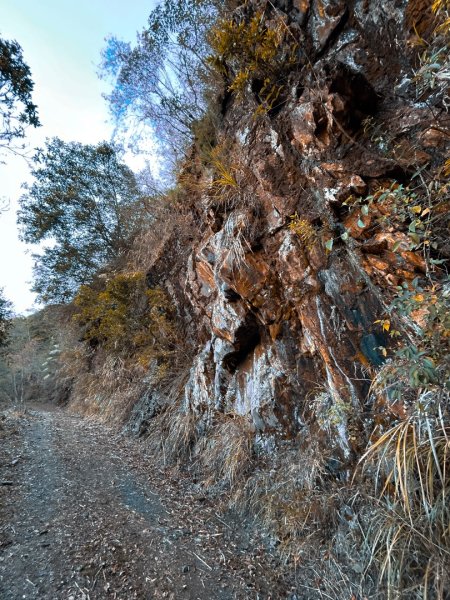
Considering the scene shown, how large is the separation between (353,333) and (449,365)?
0.91 metres

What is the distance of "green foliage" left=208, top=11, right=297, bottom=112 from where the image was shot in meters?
3.12

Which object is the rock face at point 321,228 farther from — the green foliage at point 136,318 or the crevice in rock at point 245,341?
the green foliage at point 136,318

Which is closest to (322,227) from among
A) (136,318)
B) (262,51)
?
(262,51)

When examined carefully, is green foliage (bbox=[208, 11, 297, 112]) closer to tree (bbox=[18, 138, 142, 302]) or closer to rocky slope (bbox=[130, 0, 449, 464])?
rocky slope (bbox=[130, 0, 449, 464])

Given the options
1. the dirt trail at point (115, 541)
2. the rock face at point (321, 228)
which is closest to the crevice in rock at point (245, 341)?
the rock face at point (321, 228)

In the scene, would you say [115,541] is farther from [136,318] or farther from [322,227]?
[136,318]

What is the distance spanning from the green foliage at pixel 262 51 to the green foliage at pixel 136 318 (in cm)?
387

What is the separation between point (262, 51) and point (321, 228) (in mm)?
2184

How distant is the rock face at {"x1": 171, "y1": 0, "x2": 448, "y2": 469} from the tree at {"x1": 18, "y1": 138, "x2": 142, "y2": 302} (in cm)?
565

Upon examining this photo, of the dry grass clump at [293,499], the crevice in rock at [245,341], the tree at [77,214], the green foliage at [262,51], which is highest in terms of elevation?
the tree at [77,214]

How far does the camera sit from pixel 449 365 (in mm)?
1525

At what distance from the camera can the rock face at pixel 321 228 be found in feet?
7.58

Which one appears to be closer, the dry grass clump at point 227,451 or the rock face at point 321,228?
the rock face at point 321,228

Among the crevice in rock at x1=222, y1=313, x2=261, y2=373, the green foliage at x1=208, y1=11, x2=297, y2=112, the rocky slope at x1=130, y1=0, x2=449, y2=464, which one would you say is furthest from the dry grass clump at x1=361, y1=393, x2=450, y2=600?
the green foliage at x1=208, y1=11, x2=297, y2=112
